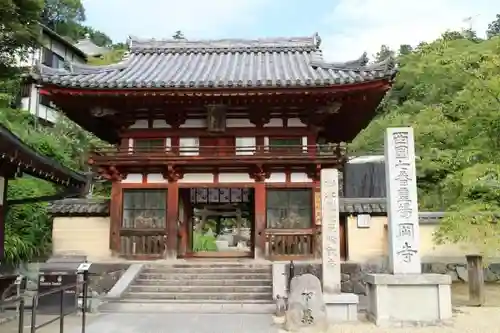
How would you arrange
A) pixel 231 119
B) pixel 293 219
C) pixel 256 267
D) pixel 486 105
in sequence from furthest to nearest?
pixel 231 119
pixel 293 219
pixel 256 267
pixel 486 105

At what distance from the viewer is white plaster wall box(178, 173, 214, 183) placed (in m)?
14.5

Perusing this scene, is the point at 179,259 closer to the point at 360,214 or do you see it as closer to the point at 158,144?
the point at 158,144

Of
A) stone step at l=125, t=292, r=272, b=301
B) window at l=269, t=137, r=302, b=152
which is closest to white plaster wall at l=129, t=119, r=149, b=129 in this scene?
window at l=269, t=137, r=302, b=152

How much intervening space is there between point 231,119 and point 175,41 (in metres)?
6.58

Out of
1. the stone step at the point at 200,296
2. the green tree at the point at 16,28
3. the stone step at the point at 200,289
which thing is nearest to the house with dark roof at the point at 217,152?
the stone step at the point at 200,289

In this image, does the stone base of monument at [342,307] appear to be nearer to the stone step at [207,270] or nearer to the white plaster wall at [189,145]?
the stone step at [207,270]

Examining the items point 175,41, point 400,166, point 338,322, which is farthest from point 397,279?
point 175,41

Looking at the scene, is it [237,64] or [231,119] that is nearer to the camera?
[231,119]

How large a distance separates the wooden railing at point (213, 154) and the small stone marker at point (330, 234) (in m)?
3.47

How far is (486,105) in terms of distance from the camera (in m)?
10.6

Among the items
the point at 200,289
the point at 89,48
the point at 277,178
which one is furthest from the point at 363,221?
the point at 89,48

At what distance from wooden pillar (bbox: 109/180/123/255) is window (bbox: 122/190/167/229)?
157mm

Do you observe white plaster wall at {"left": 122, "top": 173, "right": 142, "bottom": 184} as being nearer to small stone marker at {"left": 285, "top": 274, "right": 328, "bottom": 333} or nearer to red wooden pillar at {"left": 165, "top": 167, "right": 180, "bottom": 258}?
red wooden pillar at {"left": 165, "top": 167, "right": 180, "bottom": 258}

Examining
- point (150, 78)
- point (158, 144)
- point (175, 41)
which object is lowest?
point (158, 144)
